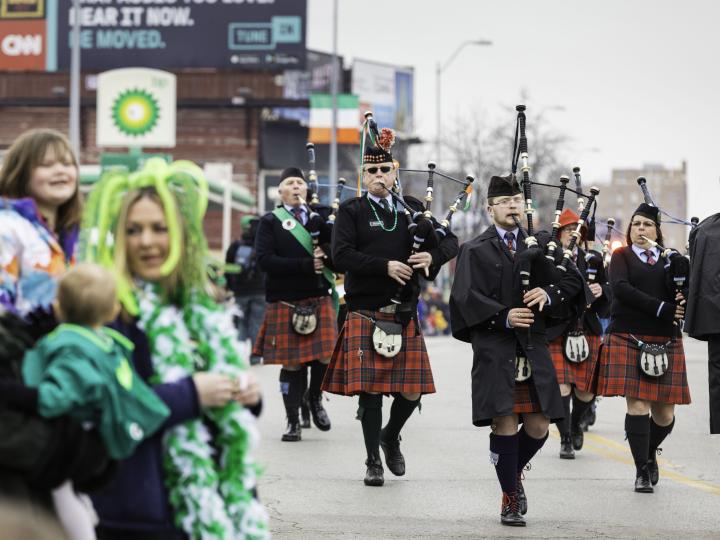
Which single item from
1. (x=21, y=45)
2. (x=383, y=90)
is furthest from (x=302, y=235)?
(x=383, y=90)

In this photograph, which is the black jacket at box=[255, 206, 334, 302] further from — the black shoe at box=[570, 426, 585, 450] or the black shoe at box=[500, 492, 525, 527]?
the black shoe at box=[500, 492, 525, 527]

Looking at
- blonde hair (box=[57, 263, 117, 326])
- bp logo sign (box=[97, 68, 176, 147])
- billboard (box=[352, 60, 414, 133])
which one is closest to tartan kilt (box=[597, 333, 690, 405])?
blonde hair (box=[57, 263, 117, 326])

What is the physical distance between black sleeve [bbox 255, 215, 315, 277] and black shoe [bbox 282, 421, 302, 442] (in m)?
1.17

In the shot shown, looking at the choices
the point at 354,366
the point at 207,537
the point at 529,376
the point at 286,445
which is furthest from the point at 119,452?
the point at 286,445

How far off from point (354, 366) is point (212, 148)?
1636 inches

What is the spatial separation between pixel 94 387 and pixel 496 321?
4579mm

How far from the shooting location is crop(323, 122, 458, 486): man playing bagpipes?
895 centimetres

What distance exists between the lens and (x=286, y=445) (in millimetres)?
10992

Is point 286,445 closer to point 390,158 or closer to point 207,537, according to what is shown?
point 390,158

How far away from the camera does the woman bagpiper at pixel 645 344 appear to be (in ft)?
30.5

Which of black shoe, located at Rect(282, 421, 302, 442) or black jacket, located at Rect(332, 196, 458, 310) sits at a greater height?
black jacket, located at Rect(332, 196, 458, 310)

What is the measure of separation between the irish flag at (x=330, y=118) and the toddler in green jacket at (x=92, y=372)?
35.1 metres

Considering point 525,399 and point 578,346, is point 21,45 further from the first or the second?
point 525,399

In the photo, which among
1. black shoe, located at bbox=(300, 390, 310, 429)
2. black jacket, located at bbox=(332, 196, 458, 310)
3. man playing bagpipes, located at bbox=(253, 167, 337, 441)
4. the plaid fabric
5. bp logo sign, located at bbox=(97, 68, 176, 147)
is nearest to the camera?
the plaid fabric
